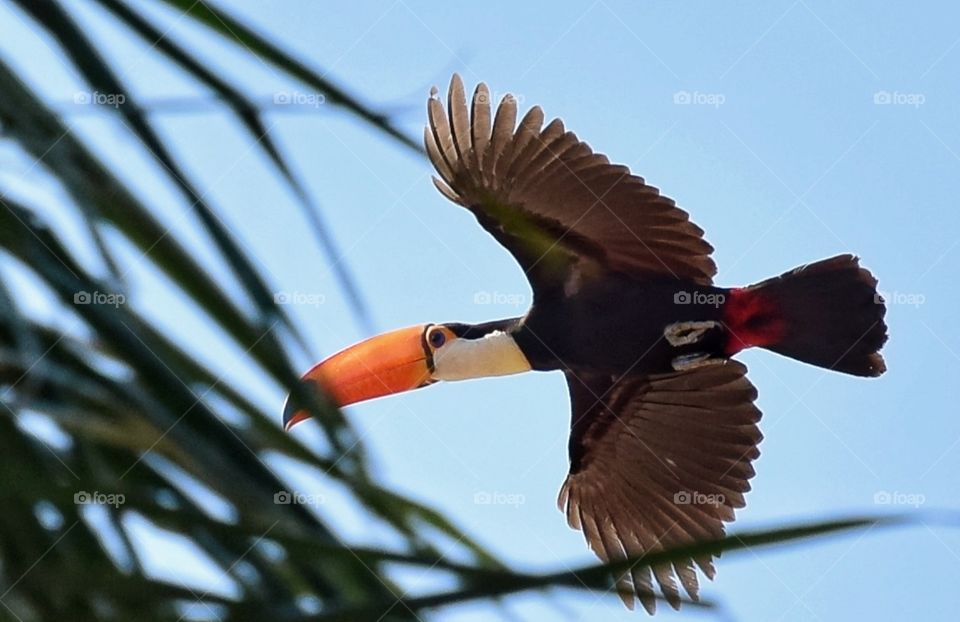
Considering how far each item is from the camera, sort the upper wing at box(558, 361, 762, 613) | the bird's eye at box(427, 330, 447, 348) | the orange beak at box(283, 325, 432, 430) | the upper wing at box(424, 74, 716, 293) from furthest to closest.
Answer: the bird's eye at box(427, 330, 447, 348) → the orange beak at box(283, 325, 432, 430) → the upper wing at box(558, 361, 762, 613) → the upper wing at box(424, 74, 716, 293)

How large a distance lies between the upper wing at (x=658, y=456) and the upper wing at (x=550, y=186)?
21.3 inches

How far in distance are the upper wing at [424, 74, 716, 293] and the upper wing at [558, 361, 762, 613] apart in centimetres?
54

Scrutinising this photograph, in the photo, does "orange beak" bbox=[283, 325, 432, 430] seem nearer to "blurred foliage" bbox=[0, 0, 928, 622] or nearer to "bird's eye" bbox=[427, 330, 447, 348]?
"bird's eye" bbox=[427, 330, 447, 348]

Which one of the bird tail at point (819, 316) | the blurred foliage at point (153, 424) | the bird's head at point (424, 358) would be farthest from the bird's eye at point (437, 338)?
the blurred foliage at point (153, 424)

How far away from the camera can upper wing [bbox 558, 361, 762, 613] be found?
5242 mm

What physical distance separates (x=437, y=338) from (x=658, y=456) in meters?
1.08

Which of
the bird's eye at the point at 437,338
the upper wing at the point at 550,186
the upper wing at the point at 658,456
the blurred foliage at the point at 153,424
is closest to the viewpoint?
→ the blurred foliage at the point at 153,424

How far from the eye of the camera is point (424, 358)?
5.75 metres

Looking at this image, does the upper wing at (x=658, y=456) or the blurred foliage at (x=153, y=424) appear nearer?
the blurred foliage at (x=153, y=424)

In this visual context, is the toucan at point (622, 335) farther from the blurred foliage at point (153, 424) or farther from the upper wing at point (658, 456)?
the blurred foliage at point (153, 424)

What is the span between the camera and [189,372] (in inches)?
41.5

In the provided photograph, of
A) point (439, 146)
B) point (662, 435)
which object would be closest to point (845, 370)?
point (662, 435)

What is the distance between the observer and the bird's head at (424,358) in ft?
18.2

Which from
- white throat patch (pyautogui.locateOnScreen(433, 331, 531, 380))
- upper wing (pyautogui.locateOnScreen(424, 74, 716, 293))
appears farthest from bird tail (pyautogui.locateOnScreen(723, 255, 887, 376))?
white throat patch (pyautogui.locateOnScreen(433, 331, 531, 380))
